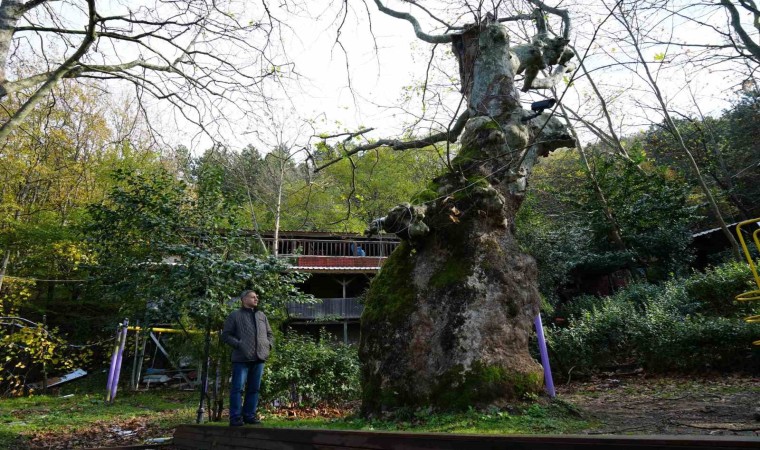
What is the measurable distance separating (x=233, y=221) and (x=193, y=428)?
3.43 metres

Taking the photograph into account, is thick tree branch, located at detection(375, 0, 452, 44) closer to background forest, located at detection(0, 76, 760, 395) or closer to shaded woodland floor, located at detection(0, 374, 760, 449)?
background forest, located at detection(0, 76, 760, 395)

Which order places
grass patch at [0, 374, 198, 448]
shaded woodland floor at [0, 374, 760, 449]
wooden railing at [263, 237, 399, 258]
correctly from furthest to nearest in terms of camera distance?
1. wooden railing at [263, 237, 399, 258]
2. grass patch at [0, 374, 198, 448]
3. shaded woodland floor at [0, 374, 760, 449]

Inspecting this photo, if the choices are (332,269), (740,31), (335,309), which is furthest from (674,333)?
(335,309)

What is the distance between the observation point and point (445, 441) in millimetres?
1889

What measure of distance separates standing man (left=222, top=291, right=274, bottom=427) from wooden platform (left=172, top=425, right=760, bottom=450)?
2.21ft

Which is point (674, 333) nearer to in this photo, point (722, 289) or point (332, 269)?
point (722, 289)

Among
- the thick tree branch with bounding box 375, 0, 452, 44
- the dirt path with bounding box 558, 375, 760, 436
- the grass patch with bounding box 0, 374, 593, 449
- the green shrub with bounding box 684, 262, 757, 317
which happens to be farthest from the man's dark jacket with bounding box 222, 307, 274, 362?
the green shrub with bounding box 684, 262, 757, 317

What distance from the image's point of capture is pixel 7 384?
13148mm

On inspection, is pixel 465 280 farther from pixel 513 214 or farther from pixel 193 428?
pixel 193 428

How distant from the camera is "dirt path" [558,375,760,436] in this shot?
3.46 meters

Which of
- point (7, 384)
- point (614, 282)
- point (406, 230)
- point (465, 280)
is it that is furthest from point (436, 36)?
point (7, 384)

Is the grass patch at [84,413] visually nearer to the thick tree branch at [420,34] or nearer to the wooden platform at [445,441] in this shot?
the wooden platform at [445,441]

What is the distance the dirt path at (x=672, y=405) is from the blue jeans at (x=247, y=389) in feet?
10.6

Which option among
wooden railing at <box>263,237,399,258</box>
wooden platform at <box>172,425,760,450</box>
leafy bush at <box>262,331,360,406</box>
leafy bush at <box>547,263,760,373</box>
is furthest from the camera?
wooden railing at <box>263,237,399,258</box>
